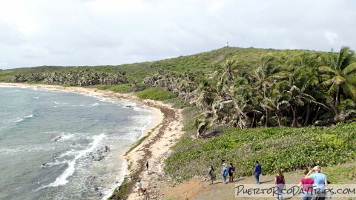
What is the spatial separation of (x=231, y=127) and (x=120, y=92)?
7994 centimetres

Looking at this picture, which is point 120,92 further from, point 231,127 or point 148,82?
point 231,127

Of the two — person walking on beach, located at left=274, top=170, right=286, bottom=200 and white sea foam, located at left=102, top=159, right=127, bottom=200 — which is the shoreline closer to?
white sea foam, located at left=102, top=159, right=127, bottom=200

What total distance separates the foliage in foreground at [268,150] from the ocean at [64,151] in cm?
756

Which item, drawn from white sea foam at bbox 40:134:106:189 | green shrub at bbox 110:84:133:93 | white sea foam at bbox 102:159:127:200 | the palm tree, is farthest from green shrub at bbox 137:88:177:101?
the palm tree

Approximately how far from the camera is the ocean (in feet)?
86.9

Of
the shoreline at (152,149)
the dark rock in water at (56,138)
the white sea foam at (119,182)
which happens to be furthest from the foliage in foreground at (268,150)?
the dark rock in water at (56,138)

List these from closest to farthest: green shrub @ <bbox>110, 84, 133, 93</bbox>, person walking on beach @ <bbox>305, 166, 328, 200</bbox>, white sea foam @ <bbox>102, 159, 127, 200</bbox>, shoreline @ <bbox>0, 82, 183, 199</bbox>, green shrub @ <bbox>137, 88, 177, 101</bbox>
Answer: person walking on beach @ <bbox>305, 166, 328, 200</bbox>, white sea foam @ <bbox>102, 159, 127, 200</bbox>, shoreline @ <bbox>0, 82, 183, 199</bbox>, green shrub @ <bbox>137, 88, 177, 101</bbox>, green shrub @ <bbox>110, 84, 133, 93</bbox>

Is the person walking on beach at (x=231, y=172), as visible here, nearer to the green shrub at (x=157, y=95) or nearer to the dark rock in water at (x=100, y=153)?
the dark rock in water at (x=100, y=153)

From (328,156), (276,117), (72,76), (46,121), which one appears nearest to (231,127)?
(276,117)

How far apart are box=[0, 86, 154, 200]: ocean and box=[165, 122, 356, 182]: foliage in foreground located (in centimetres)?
756

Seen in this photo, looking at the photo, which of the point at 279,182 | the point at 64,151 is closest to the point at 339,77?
the point at 279,182

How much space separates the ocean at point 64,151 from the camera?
26500 millimetres

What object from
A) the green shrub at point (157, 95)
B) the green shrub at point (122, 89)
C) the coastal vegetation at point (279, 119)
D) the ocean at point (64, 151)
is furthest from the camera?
the green shrub at point (122, 89)

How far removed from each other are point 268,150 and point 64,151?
90.3 feet
